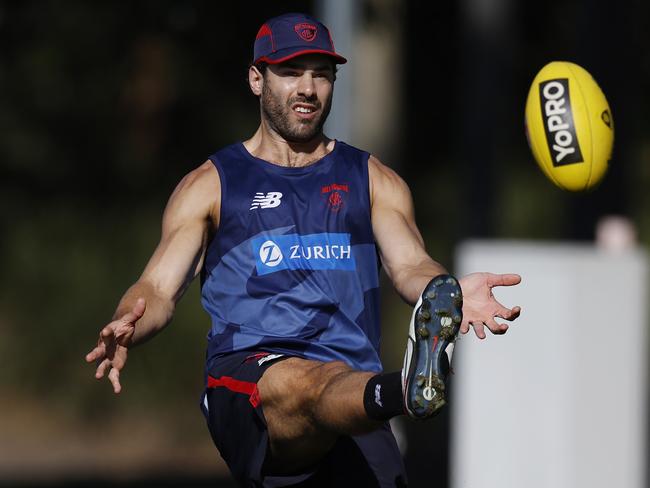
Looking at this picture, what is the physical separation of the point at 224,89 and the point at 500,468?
1218 centimetres

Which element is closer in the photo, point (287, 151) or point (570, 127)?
point (287, 151)

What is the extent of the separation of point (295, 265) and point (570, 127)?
145 cm

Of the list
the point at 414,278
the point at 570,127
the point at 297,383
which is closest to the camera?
the point at 297,383

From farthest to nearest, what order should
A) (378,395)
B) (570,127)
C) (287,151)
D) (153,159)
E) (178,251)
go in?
(153,159) → (570,127) → (287,151) → (178,251) → (378,395)

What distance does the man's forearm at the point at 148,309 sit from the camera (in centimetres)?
617

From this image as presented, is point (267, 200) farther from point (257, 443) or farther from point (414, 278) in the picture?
point (257, 443)

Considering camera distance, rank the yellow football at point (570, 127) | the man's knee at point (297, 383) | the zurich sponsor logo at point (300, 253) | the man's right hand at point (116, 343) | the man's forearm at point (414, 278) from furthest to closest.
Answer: the yellow football at point (570, 127) → the zurich sponsor logo at point (300, 253) → the man's forearm at point (414, 278) → the man's knee at point (297, 383) → the man's right hand at point (116, 343)

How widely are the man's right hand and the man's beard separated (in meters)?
1.05

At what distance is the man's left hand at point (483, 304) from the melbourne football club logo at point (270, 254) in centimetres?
92

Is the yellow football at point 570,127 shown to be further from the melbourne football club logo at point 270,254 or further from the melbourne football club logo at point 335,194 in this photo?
the melbourne football club logo at point 270,254

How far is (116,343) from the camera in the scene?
19.7 ft

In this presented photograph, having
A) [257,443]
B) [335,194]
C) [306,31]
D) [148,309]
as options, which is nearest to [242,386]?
[257,443]

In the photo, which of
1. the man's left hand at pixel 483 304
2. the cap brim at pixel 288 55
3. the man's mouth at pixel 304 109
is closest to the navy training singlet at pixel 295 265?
the man's mouth at pixel 304 109

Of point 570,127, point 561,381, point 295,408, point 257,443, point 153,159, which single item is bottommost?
point 153,159
